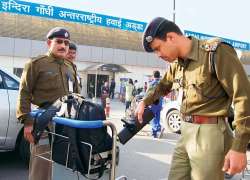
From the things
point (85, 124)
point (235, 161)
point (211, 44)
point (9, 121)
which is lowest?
point (9, 121)

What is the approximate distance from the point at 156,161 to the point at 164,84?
13.1ft

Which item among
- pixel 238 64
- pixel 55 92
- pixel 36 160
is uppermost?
pixel 238 64

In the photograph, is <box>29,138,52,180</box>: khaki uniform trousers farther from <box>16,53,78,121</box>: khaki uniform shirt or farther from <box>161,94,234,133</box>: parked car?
<box>161,94,234,133</box>: parked car

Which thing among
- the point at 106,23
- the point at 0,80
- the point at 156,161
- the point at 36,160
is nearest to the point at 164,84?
the point at 36,160

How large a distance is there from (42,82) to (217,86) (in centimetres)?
191

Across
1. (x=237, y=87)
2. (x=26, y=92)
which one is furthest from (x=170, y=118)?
(x=237, y=87)

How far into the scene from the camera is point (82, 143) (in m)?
2.69

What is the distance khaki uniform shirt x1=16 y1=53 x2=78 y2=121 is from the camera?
3.72 meters

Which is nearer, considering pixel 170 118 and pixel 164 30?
pixel 164 30

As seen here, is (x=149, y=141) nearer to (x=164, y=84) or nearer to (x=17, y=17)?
(x=164, y=84)

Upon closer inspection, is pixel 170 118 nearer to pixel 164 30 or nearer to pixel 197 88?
pixel 197 88

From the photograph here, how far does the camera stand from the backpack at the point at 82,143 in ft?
8.81

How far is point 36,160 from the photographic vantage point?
3775 mm

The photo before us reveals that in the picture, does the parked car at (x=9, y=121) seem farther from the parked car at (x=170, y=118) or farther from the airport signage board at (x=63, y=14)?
the airport signage board at (x=63, y=14)
